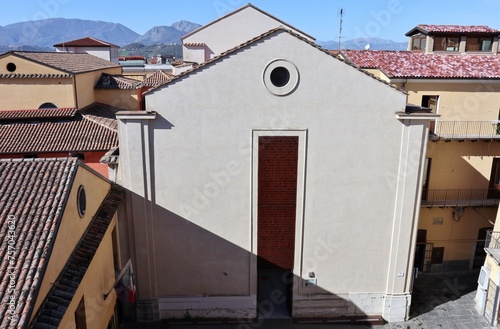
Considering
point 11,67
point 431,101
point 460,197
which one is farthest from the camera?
point 11,67

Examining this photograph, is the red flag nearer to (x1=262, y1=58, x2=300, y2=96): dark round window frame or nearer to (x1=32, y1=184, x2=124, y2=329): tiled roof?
(x1=32, y1=184, x2=124, y2=329): tiled roof

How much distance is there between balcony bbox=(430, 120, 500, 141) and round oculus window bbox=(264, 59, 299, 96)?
9.02 m

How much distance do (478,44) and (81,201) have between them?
2424 centimetres

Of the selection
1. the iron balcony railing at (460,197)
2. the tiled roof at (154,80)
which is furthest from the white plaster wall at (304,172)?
the tiled roof at (154,80)

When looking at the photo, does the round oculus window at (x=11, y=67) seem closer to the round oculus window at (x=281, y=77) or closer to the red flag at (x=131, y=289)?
the red flag at (x=131, y=289)

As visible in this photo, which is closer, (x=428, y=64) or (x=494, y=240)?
(x=494, y=240)

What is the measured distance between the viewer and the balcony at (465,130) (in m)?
20.1

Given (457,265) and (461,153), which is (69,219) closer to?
(461,153)

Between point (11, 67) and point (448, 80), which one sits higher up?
point (11, 67)

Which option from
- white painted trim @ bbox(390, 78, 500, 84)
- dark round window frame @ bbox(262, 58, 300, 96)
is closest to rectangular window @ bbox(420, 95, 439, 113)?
white painted trim @ bbox(390, 78, 500, 84)

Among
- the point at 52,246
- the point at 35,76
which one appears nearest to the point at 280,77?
the point at 52,246

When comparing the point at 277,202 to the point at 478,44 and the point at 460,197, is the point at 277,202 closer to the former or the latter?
the point at 460,197

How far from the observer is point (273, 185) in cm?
1622

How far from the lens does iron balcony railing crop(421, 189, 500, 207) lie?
20.6 meters
